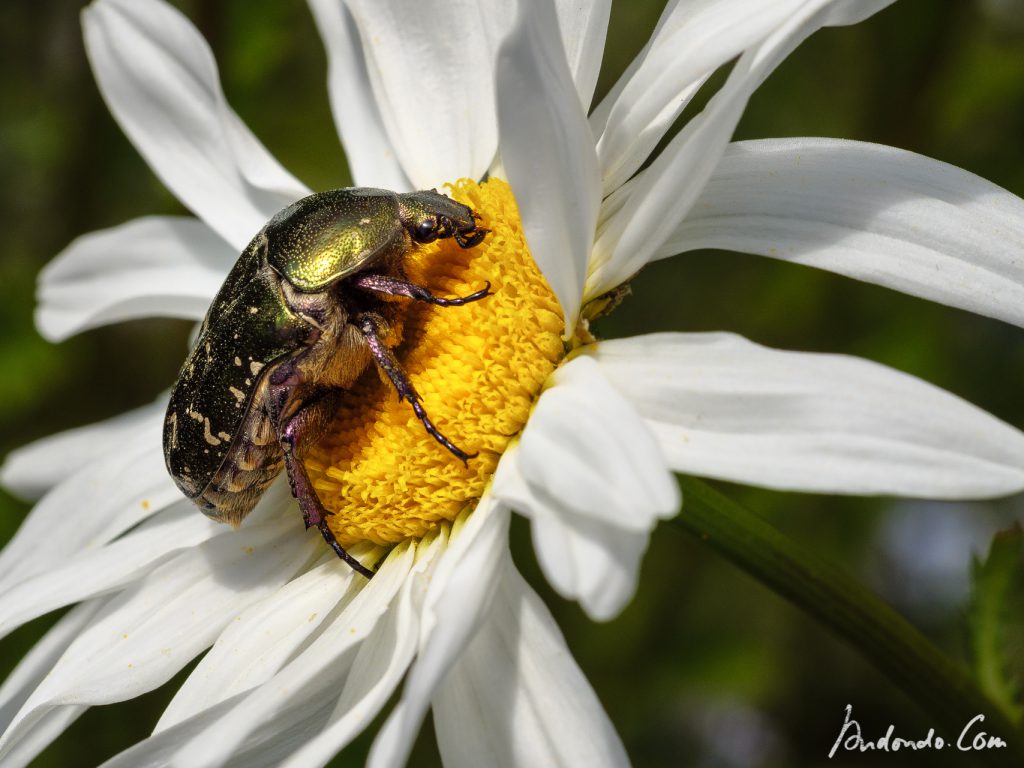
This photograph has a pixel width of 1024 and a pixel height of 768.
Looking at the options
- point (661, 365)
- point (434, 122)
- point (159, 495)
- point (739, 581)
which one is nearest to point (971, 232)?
point (661, 365)

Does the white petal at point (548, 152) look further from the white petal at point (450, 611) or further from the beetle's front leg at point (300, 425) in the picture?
the beetle's front leg at point (300, 425)

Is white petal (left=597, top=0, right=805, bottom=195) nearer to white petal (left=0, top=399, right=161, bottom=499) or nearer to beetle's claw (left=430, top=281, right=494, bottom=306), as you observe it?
beetle's claw (left=430, top=281, right=494, bottom=306)

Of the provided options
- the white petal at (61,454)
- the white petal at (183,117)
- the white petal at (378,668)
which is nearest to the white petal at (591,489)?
the white petal at (378,668)

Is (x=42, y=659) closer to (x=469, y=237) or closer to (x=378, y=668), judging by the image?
(x=378, y=668)

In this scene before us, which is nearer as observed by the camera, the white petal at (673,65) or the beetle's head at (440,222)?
the white petal at (673,65)

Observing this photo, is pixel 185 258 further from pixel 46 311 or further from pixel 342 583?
pixel 342 583

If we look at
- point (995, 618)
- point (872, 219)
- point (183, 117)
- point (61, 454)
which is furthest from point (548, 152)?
point (61, 454)

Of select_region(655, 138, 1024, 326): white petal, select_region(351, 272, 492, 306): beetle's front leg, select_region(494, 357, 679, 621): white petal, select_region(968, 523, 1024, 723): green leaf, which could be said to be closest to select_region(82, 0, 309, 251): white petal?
select_region(351, 272, 492, 306): beetle's front leg
